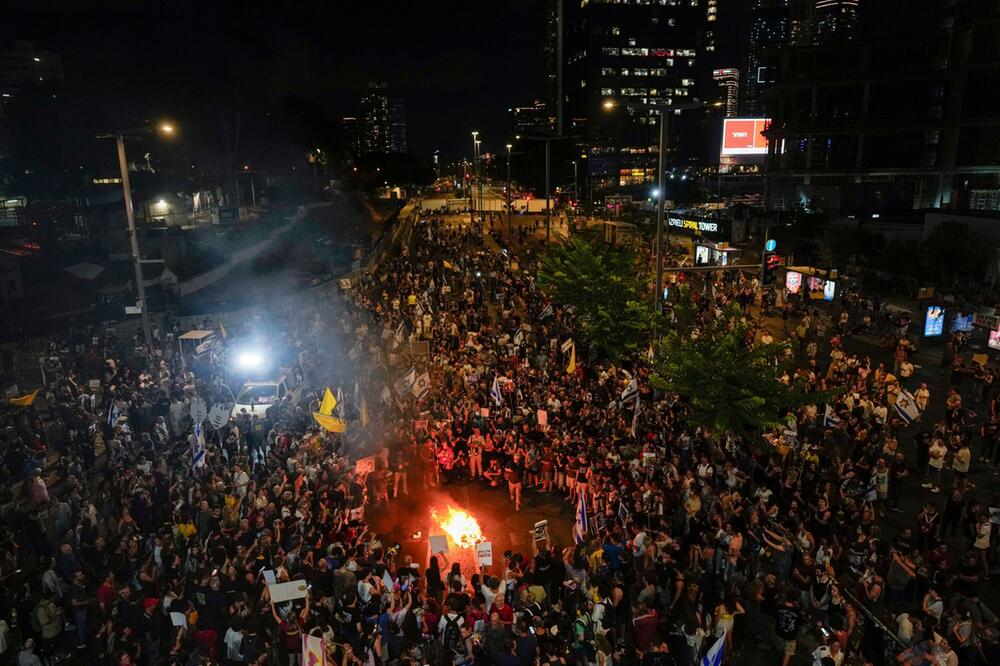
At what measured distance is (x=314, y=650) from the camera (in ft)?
27.4

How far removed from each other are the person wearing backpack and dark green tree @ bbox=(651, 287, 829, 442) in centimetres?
773

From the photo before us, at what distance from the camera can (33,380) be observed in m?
25.4

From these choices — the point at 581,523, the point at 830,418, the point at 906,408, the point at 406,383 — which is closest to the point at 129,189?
the point at 406,383

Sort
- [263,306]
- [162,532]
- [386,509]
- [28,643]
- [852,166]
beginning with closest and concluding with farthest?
1. [28,643]
2. [162,532]
3. [386,509]
4. [263,306]
5. [852,166]

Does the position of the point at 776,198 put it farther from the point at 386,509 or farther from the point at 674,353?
the point at 386,509

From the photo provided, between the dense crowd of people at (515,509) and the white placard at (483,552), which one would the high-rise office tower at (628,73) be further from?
the white placard at (483,552)

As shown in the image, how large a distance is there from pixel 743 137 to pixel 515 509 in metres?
69.6

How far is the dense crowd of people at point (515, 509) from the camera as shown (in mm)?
9422

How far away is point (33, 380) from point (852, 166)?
199ft

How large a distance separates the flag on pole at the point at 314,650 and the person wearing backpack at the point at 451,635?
1.66 meters

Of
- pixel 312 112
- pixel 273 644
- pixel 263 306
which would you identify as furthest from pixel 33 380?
pixel 312 112

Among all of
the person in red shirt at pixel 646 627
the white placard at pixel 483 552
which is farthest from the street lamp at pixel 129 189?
the person in red shirt at pixel 646 627

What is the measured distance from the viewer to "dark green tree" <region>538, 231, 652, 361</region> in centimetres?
2341

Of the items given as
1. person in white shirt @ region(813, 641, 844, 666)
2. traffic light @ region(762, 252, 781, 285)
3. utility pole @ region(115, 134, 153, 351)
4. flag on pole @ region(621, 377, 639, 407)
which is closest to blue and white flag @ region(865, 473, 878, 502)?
person in white shirt @ region(813, 641, 844, 666)
